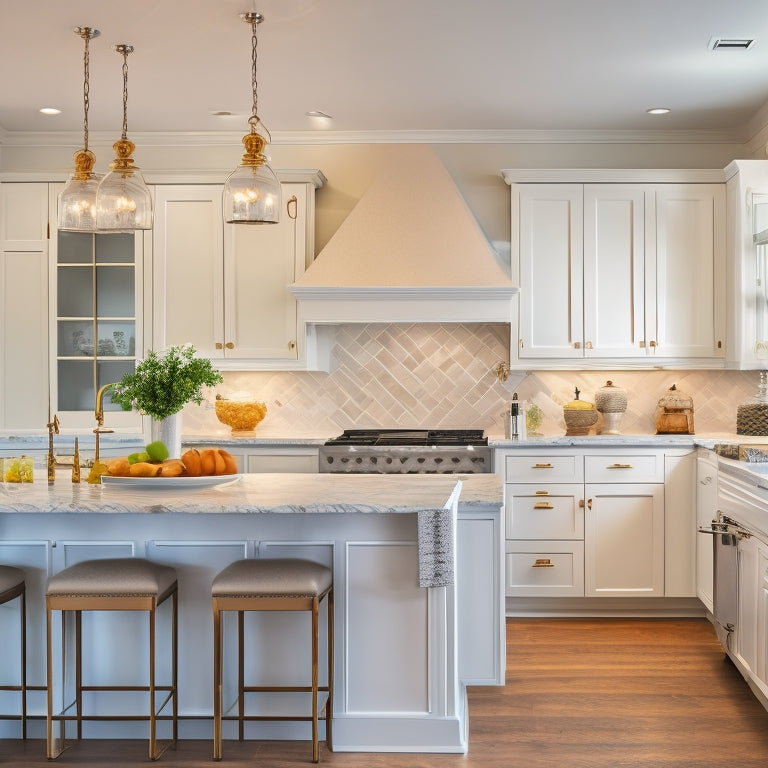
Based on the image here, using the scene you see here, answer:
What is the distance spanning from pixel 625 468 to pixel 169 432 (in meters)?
2.60

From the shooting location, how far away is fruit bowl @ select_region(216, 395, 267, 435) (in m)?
5.41

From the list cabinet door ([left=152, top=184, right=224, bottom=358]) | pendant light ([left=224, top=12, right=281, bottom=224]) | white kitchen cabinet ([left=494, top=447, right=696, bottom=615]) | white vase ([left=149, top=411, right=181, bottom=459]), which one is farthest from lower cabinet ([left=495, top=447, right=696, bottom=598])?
pendant light ([left=224, top=12, right=281, bottom=224])

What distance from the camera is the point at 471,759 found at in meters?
3.15

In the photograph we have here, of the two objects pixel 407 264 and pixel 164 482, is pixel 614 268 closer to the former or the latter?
pixel 407 264

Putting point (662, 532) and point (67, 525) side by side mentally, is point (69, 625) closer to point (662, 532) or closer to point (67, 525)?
point (67, 525)

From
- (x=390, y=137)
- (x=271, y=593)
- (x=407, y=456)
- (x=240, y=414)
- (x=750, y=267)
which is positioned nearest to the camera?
(x=271, y=593)

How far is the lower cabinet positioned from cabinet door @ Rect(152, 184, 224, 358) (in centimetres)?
190

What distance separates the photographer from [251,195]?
3.08 meters

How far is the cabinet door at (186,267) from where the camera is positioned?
5.39 m

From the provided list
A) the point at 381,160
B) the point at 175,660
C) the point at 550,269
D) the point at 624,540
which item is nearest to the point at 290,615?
the point at 175,660

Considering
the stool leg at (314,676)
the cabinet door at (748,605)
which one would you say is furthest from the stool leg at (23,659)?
the cabinet door at (748,605)

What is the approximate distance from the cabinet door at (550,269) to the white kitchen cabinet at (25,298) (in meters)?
2.78

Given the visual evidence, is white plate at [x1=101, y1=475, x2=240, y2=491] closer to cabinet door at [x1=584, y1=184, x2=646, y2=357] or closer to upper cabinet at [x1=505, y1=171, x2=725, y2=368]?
upper cabinet at [x1=505, y1=171, x2=725, y2=368]

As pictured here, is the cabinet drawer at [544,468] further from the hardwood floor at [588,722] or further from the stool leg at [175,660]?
the stool leg at [175,660]
